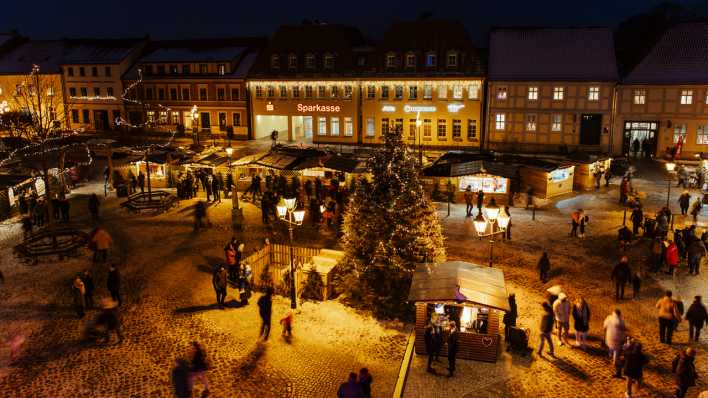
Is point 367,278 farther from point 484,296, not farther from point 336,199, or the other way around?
point 336,199

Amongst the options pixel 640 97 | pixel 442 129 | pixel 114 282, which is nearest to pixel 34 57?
pixel 442 129

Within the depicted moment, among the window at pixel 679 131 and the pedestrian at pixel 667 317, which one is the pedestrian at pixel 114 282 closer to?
the pedestrian at pixel 667 317

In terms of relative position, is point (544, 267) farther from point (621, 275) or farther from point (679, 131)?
point (679, 131)

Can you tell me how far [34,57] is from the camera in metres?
59.6

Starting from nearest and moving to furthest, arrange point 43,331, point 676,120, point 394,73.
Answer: point 43,331, point 676,120, point 394,73

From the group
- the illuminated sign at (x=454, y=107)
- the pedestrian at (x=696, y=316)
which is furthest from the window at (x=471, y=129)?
the pedestrian at (x=696, y=316)

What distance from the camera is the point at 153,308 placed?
16.7 metres

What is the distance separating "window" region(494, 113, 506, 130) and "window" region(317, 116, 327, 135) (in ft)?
45.4

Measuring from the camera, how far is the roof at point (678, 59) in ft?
125

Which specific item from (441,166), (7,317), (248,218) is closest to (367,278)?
(7,317)

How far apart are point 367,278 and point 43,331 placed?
8.70 m

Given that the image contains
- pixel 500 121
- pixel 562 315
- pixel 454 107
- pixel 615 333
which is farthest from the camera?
pixel 454 107

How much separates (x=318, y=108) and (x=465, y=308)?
116 feet

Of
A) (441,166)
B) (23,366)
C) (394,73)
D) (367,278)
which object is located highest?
(394,73)
